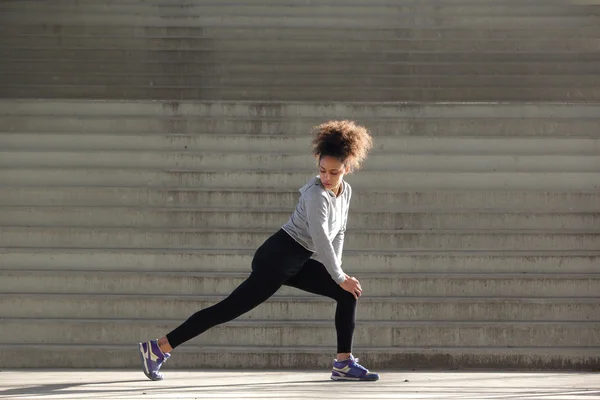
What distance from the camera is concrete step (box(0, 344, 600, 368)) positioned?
220 inches

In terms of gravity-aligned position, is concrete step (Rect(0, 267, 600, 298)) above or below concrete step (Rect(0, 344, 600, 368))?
above

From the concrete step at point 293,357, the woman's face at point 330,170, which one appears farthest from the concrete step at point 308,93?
the woman's face at point 330,170

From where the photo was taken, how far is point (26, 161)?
7172 millimetres

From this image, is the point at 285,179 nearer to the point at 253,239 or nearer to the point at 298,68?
the point at 253,239

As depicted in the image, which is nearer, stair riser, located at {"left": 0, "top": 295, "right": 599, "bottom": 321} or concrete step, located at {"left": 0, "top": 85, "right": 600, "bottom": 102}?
stair riser, located at {"left": 0, "top": 295, "right": 599, "bottom": 321}

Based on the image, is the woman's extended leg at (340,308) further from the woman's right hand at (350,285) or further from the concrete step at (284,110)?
the concrete step at (284,110)

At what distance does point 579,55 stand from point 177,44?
3521 mm

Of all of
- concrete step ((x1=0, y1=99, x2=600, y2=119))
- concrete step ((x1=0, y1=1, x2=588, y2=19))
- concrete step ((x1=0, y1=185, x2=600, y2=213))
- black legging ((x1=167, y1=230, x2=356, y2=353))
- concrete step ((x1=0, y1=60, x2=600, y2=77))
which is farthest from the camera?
concrete step ((x1=0, y1=1, x2=588, y2=19))

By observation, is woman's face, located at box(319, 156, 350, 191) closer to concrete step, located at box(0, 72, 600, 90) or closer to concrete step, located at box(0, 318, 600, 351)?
concrete step, located at box(0, 318, 600, 351)

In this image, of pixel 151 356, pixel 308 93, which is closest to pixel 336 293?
pixel 151 356

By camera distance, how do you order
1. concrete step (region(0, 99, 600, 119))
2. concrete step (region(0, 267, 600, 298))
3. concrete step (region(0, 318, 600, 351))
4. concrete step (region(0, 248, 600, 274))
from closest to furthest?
concrete step (region(0, 318, 600, 351)) → concrete step (region(0, 267, 600, 298)) → concrete step (region(0, 248, 600, 274)) → concrete step (region(0, 99, 600, 119))

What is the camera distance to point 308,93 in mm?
8727

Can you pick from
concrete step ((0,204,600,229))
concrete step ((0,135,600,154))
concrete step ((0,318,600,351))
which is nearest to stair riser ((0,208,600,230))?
concrete step ((0,204,600,229))

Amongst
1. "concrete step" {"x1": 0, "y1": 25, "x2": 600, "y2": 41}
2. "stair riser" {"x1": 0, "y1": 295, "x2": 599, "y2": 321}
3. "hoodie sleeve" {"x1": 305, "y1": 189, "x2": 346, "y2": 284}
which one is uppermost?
"concrete step" {"x1": 0, "y1": 25, "x2": 600, "y2": 41}
